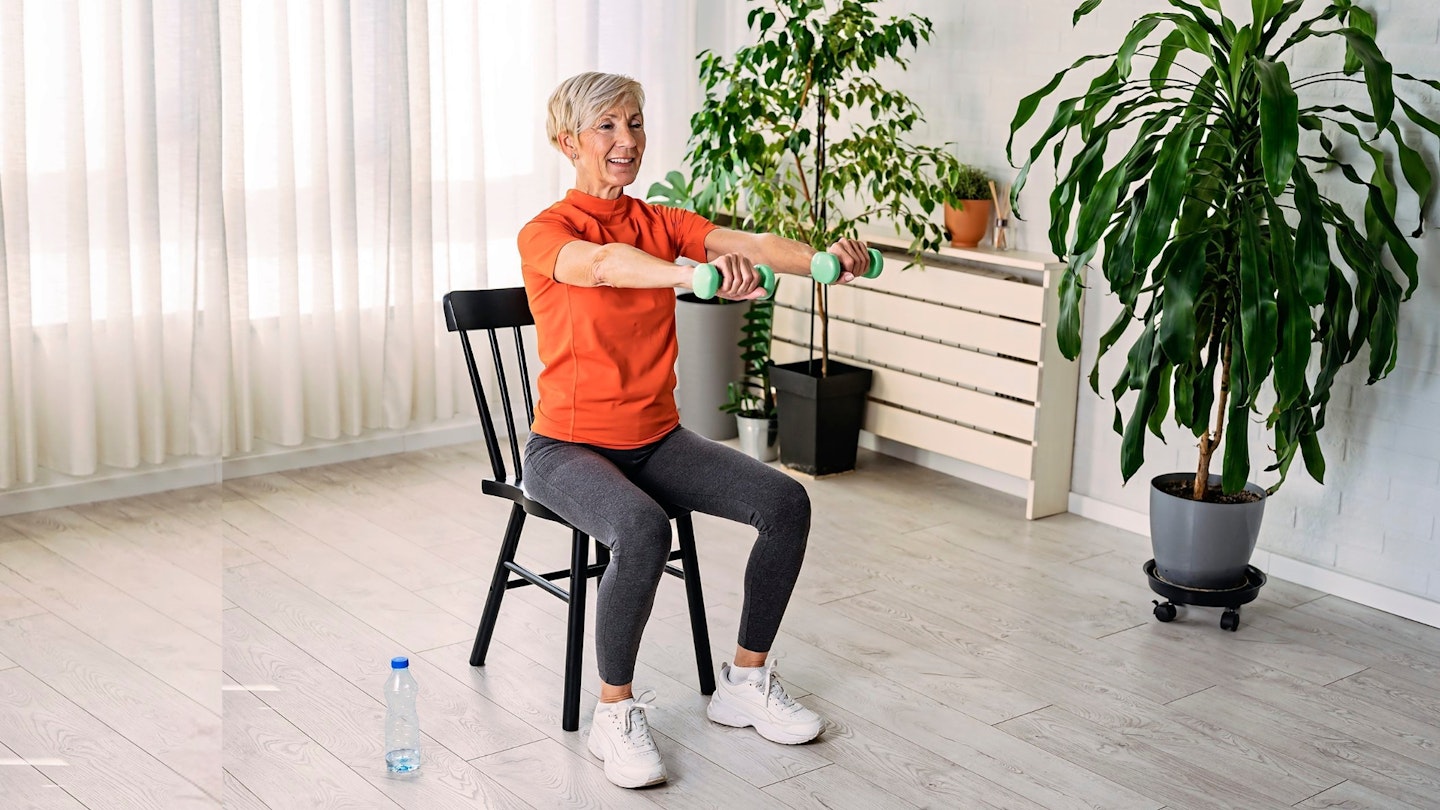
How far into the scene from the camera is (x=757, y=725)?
2.77 m

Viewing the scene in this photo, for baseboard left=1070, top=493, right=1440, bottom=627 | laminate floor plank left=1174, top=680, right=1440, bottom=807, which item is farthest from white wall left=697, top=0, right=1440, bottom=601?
laminate floor plank left=1174, top=680, right=1440, bottom=807

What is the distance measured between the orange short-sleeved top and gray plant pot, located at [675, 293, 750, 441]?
195 centimetres

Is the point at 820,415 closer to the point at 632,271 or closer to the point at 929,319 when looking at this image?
the point at 929,319

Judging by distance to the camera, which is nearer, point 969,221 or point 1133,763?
point 1133,763

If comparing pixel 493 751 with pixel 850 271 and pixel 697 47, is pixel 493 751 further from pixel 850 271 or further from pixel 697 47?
pixel 697 47

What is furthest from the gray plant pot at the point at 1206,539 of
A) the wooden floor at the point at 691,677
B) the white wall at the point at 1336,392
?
the white wall at the point at 1336,392

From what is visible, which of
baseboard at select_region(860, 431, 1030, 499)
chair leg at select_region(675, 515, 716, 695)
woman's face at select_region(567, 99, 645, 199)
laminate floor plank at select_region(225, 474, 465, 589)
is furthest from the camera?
baseboard at select_region(860, 431, 1030, 499)

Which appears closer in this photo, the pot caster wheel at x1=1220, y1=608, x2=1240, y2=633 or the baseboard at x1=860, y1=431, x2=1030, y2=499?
the pot caster wheel at x1=1220, y1=608, x2=1240, y2=633

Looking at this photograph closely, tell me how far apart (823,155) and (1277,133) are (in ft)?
5.45

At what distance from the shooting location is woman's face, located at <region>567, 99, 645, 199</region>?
2689 mm

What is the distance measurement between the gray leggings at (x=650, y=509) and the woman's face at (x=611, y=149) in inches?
18.9

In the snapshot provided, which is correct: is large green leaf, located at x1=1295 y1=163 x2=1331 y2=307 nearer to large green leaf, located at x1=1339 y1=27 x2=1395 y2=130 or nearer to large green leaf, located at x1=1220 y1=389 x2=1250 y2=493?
large green leaf, located at x1=1339 y1=27 x2=1395 y2=130

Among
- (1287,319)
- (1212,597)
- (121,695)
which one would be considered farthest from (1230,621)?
(121,695)

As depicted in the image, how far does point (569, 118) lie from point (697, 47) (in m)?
2.45
